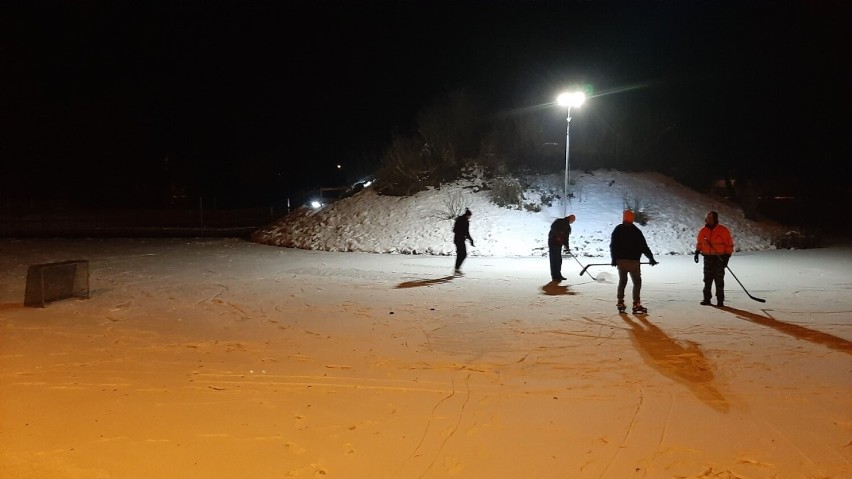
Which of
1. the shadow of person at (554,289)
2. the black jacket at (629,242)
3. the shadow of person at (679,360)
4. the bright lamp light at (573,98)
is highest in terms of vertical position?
the bright lamp light at (573,98)

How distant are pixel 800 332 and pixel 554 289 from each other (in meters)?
4.77

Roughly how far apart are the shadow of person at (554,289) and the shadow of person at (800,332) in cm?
307

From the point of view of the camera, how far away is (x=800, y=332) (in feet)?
27.0

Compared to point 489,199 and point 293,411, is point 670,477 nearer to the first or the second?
point 293,411

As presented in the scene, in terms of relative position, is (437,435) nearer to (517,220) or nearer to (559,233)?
(559,233)

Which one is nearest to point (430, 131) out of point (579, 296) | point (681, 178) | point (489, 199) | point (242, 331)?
point (489, 199)

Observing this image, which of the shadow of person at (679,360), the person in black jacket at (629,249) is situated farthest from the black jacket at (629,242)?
the shadow of person at (679,360)

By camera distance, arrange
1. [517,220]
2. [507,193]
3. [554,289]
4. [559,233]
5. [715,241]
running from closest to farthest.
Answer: [715,241]
[554,289]
[559,233]
[517,220]
[507,193]

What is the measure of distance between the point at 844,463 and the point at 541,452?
2.22 metres

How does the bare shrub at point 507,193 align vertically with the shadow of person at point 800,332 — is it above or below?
above

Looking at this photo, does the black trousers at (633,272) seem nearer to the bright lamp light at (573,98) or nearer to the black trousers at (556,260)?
the black trousers at (556,260)

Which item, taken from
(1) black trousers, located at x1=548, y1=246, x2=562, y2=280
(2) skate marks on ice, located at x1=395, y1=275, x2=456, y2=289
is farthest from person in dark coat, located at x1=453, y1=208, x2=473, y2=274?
(1) black trousers, located at x1=548, y1=246, x2=562, y2=280

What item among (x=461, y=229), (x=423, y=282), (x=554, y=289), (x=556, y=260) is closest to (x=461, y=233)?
(x=461, y=229)

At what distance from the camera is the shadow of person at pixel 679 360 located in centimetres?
573
